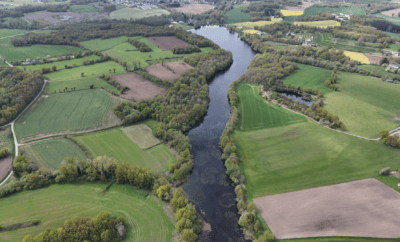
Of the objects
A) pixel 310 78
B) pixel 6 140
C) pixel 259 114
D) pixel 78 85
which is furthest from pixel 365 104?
pixel 6 140

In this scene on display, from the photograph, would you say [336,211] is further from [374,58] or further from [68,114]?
[374,58]

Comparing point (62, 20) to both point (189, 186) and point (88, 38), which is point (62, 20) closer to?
point (88, 38)

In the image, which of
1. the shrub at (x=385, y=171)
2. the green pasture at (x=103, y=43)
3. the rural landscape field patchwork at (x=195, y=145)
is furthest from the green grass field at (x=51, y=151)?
the green pasture at (x=103, y=43)

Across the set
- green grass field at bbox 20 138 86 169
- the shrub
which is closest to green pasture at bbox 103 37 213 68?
green grass field at bbox 20 138 86 169

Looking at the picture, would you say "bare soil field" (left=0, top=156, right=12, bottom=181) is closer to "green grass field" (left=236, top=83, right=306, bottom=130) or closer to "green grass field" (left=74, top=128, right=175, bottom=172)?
"green grass field" (left=74, top=128, right=175, bottom=172)

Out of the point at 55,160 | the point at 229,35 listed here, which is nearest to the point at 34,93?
the point at 55,160

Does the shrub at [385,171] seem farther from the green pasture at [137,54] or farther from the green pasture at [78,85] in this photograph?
the green pasture at [137,54]

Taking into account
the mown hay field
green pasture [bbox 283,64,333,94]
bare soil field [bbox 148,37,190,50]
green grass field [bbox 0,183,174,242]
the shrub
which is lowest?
green grass field [bbox 0,183,174,242]
